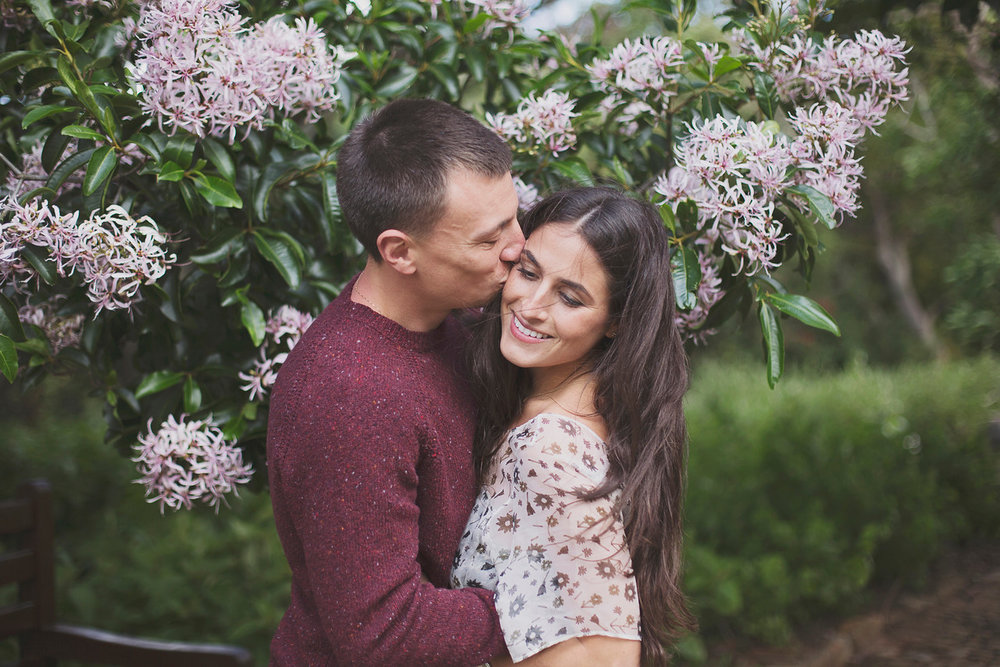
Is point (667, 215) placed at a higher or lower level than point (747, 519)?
higher

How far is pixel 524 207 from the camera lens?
1.97 m

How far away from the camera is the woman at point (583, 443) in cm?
153

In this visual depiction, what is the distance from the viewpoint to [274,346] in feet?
6.38

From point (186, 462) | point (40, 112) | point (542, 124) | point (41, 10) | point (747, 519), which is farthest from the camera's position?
point (747, 519)

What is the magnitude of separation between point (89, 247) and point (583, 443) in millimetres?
962

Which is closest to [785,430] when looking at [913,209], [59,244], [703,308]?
[703,308]

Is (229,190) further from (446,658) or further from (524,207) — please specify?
(446,658)

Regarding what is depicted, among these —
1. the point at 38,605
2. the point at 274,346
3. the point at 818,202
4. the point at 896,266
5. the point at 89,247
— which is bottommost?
the point at 896,266

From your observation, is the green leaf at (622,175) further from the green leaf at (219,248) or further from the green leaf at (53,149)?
the green leaf at (53,149)

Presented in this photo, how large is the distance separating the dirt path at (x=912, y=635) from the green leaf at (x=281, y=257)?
3.21 meters

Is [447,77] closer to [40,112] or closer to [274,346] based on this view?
[274,346]

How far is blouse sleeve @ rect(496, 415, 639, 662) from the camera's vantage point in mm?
1516

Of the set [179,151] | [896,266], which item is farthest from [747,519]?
[896,266]

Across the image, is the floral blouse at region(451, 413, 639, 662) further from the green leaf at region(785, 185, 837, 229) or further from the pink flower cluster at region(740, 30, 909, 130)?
the pink flower cluster at region(740, 30, 909, 130)
